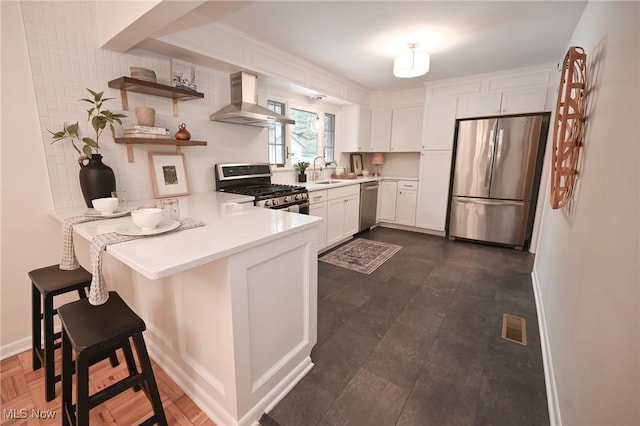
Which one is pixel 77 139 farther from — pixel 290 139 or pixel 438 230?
pixel 438 230

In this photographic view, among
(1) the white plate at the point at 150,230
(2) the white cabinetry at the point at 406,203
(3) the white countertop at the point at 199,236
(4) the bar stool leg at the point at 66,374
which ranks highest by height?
(1) the white plate at the point at 150,230

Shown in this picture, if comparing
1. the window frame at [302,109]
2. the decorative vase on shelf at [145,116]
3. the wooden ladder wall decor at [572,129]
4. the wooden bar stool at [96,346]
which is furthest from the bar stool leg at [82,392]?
the window frame at [302,109]

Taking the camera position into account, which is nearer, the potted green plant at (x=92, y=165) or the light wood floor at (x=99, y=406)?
the light wood floor at (x=99, y=406)

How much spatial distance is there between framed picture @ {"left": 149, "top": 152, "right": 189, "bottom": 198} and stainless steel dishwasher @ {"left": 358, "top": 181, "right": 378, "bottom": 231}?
8.46 ft

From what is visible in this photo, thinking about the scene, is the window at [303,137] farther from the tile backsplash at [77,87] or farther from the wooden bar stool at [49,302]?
the wooden bar stool at [49,302]

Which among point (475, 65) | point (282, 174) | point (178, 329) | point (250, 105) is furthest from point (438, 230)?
point (178, 329)

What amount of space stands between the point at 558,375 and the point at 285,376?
4.66ft

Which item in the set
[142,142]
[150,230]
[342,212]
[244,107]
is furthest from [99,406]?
[342,212]

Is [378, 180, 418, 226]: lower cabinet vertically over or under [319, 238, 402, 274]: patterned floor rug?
over

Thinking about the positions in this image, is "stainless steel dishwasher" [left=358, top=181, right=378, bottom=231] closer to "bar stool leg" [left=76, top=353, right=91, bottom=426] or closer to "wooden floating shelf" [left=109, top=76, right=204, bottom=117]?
"wooden floating shelf" [left=109, top=76, right=204, bottom=117]

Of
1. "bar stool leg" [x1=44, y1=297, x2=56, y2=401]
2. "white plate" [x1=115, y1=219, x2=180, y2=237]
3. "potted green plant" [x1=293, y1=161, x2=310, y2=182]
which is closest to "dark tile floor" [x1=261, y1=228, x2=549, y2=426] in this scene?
"white plate" [x1=115, y1=219, x2=180, y2=237]

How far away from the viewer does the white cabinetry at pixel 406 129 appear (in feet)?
14.9

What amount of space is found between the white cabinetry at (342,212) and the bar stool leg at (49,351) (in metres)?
2.64

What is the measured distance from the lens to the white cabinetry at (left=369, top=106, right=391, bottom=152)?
4742 millimetres
